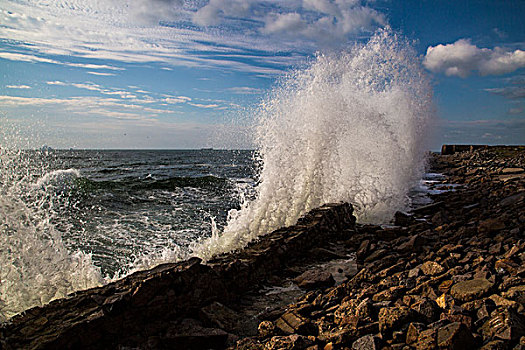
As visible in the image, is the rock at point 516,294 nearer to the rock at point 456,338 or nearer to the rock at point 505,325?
the rock at point 505,325

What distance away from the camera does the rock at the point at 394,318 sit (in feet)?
9.55

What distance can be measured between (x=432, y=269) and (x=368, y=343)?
1912 millimetres

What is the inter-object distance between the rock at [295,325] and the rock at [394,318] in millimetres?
758

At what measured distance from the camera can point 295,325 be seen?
350 cm

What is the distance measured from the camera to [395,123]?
18.7 metres

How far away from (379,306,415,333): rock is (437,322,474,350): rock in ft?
1.20

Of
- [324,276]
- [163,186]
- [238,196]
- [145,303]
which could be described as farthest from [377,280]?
[163,186]

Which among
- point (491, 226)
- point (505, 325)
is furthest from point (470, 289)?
point (491, 226)

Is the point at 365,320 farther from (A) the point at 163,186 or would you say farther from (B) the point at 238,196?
(A) the point at 163,186

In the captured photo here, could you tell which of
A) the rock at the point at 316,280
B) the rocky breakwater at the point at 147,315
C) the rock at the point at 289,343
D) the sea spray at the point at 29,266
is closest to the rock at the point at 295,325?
the rock at the point at 289,343

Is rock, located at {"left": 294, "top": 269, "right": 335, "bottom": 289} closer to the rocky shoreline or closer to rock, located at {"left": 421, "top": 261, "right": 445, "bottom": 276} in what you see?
the rocky shoreline

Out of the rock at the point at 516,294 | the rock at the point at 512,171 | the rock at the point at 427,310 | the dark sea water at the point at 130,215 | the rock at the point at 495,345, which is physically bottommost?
the dark sea water at the point at 130,215

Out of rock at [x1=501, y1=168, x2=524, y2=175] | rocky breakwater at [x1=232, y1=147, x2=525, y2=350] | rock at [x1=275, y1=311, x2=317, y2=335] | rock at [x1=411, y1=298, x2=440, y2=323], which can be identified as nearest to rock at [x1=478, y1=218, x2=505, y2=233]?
rocky breakwater at [x1=232, y1=147, x2=525, y2=350]

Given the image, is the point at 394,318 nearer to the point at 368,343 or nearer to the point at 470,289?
the point at 368,343
